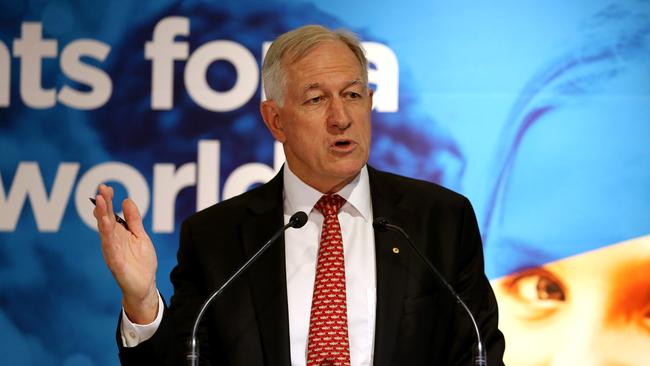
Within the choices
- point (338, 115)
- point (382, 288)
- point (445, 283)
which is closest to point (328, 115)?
point (338, 115)

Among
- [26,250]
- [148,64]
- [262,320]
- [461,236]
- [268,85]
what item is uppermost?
[148,64]

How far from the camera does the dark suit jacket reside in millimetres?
2260

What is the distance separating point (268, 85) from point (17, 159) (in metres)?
1.45

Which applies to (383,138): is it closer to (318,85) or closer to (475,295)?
(318,85)

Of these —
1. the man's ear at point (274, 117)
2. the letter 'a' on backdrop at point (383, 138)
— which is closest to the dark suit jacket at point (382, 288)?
the man's ear at point (274, 117)

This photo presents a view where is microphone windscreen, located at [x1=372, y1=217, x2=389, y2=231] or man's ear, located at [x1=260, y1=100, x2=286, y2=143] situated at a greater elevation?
man's ear, located at [x1=260, y1=100, x2=286, y2=143]

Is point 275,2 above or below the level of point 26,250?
above

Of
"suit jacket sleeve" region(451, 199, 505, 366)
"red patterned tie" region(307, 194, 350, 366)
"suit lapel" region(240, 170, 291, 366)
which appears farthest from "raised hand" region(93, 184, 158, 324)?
"suit jacket sleeve" region(451, 199, 505, 366)

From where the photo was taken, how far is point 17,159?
3.63 m

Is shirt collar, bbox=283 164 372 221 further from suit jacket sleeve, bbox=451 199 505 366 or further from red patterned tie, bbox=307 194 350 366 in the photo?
suit jacket sleeve, bbox=451 199 505 366

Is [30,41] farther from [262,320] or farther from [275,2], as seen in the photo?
[262,320]

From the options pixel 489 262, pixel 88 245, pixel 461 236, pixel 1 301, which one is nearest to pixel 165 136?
pixel 88 245

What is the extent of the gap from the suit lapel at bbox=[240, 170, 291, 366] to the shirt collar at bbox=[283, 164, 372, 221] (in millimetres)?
37

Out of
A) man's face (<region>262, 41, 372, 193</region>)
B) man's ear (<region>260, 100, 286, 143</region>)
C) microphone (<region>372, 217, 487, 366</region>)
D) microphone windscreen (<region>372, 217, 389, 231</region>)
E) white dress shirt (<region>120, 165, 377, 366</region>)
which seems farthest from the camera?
man's ear (<region>260, 100, 286, 143</region>)
